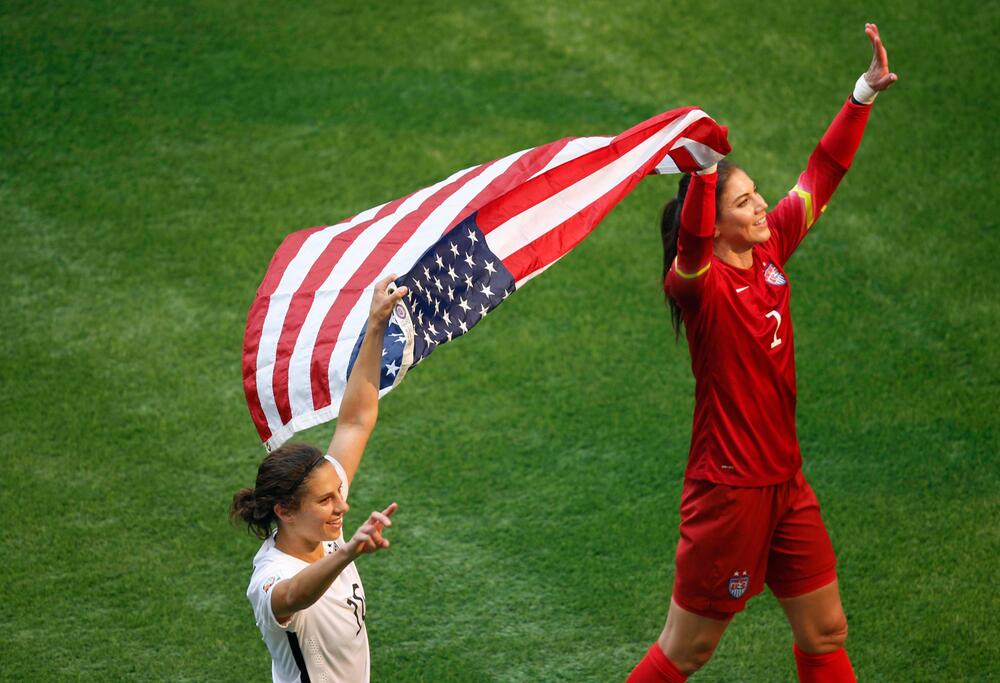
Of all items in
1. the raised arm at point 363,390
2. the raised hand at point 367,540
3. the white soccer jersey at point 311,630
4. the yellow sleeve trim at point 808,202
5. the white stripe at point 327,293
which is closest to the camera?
the raised hand at point 367,540

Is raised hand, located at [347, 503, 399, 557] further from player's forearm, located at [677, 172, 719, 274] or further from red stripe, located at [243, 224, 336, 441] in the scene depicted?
player's forearm, located at [677, 172, 719, 274]

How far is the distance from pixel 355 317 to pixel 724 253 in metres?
1.12

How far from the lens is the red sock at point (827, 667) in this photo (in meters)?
3.95

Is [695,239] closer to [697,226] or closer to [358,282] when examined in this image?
[697,226]

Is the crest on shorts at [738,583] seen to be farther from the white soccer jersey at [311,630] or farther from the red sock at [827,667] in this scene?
the white soccer jersey at [311,630]

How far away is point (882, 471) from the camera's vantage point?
556 cm

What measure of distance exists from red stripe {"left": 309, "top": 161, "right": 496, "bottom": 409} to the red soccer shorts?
116cm

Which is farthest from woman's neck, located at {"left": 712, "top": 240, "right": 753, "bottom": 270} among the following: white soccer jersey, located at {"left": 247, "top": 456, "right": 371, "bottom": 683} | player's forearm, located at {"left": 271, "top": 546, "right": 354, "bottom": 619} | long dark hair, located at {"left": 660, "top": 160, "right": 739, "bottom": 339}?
player's forearm, located at {"left": 271, "top": 546, "right": 354, "bottom": 619}

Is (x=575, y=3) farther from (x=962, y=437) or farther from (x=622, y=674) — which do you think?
(x=622, y=674)

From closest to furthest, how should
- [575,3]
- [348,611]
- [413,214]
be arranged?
[348,611]
[413,214]
[575,3]

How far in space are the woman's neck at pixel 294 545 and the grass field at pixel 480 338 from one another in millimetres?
1437

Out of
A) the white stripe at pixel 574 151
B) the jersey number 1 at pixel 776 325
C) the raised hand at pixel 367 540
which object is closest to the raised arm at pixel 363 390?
the raised hand at pixel 367 540

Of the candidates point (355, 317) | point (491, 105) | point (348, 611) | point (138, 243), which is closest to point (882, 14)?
point (491, 105)

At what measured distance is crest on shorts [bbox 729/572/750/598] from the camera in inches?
151
